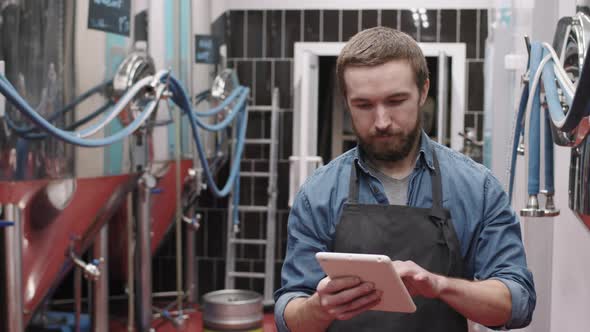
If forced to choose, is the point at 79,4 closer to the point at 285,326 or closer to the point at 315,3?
the point at 285,326

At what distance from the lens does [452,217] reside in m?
1.71

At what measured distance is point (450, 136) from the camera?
20.0 feet

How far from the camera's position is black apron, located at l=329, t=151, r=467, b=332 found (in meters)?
1.69

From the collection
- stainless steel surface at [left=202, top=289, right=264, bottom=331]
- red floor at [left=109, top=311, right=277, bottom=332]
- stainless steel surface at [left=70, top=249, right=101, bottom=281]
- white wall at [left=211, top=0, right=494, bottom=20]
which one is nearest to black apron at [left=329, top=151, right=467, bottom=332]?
stainless steel surface at [left=70, top=249, right=101, bottom=281]

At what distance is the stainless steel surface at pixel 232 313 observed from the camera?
15.0 ft

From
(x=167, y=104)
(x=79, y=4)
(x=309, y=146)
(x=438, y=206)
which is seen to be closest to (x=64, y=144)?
(x=79, y=4)

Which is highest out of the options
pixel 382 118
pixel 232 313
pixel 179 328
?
pixel 382 118

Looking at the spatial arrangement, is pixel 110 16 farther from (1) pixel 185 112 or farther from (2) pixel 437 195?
(2) pixel 437 195

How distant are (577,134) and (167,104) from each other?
9.51ft

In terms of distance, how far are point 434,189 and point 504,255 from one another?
0.21 meters

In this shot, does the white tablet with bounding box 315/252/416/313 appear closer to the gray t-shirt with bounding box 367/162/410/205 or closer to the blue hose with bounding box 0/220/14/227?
the gray t-shirt with bounding box 367/162/410/205

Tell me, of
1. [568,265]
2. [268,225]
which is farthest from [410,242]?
[268,225]

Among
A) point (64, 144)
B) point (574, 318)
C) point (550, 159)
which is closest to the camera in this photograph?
point (550, 159)

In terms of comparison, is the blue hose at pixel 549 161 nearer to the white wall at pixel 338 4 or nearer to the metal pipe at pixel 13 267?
the metal pipe at pixel 13 267
